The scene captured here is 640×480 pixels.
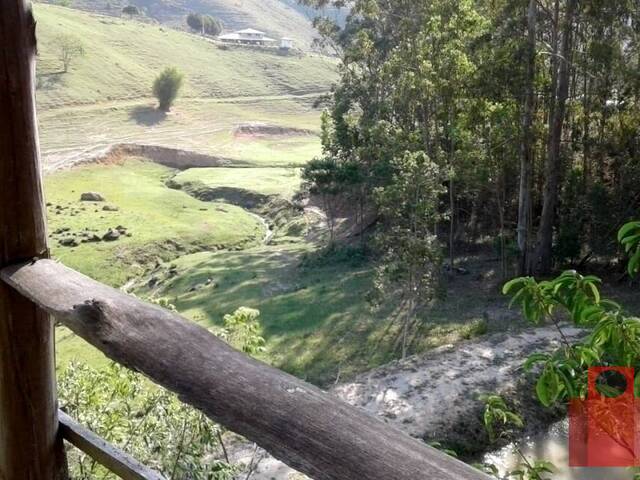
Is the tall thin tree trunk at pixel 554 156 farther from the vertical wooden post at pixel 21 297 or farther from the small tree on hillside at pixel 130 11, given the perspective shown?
the small tree on hillside at pixel 130 11

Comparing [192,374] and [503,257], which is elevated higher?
[192,374]

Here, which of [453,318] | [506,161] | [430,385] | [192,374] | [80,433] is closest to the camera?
[192,374]

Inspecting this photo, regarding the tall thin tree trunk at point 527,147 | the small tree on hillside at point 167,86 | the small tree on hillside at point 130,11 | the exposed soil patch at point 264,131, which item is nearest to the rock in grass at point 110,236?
the tall thin tree trunk at point 527,147

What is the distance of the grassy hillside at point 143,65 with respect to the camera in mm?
49906

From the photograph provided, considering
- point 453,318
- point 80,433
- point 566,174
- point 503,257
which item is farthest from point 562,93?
point 80,433

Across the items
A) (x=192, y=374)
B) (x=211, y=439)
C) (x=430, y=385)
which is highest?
(x=192, y=374)

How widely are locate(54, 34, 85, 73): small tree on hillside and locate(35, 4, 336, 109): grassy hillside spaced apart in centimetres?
37

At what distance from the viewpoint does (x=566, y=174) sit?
1806 cm

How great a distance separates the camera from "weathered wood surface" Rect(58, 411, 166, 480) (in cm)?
178

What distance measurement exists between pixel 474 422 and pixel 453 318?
673cm

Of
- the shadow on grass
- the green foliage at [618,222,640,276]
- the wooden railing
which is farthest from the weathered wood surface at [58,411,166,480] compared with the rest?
the shadow on grass

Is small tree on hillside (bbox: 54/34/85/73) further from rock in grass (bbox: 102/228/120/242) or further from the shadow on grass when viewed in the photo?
rock in grass (bbox: 102/228/120/242)

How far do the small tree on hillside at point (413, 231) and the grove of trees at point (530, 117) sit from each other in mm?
93

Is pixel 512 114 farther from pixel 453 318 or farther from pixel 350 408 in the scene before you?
pixel 350 408
